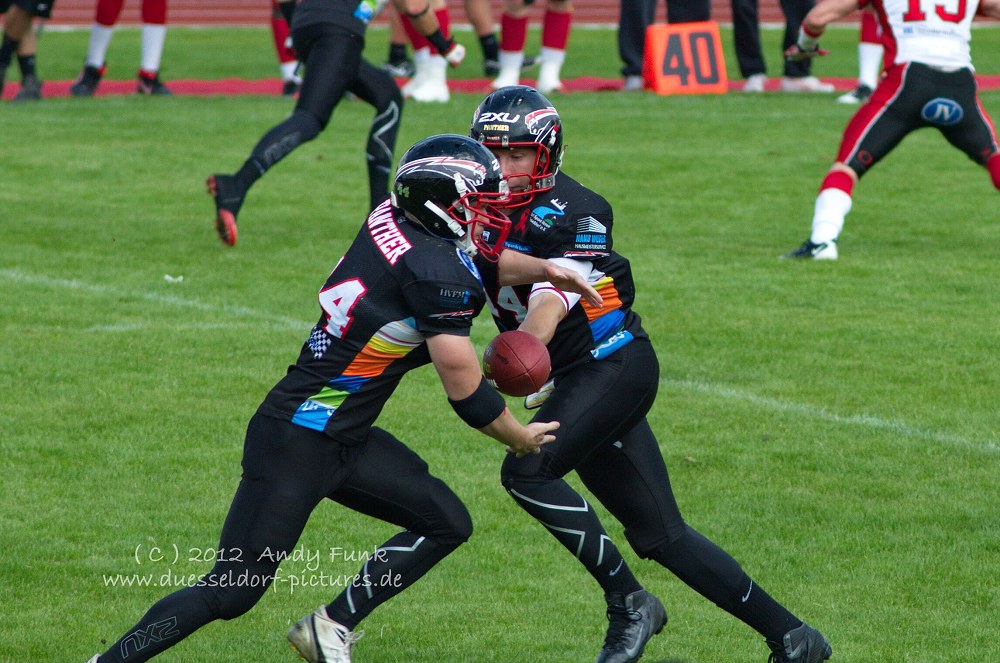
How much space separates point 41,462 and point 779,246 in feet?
18.5

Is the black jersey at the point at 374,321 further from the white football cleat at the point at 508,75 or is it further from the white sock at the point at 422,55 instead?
the white football cleat at the point at 508,75

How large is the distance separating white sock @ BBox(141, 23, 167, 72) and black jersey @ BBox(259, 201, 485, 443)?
11952 mm

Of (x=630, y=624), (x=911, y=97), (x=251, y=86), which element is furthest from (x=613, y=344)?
(x=251, y=86)

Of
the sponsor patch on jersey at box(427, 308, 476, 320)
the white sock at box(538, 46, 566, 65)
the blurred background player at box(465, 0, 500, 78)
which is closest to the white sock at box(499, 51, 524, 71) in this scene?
the white sock at box(538, 46, 566, 65)

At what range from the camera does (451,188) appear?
3.91 meters

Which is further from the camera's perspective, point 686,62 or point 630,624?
point 686,62

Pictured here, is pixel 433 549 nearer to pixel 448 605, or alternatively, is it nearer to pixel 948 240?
pixel 448 605

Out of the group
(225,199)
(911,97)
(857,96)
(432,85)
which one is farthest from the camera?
(857,96)

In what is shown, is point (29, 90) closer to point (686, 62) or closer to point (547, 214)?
point (686, 62)

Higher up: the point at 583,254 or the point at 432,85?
the point at 583,254

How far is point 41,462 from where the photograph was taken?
5.98 metres

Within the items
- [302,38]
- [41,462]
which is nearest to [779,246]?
[302,38]

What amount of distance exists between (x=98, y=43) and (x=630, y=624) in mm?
12477

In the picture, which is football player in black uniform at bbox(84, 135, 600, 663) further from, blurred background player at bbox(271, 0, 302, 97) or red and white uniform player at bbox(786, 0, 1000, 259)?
blurred background player at bbox(271, 0, 302, 97)
